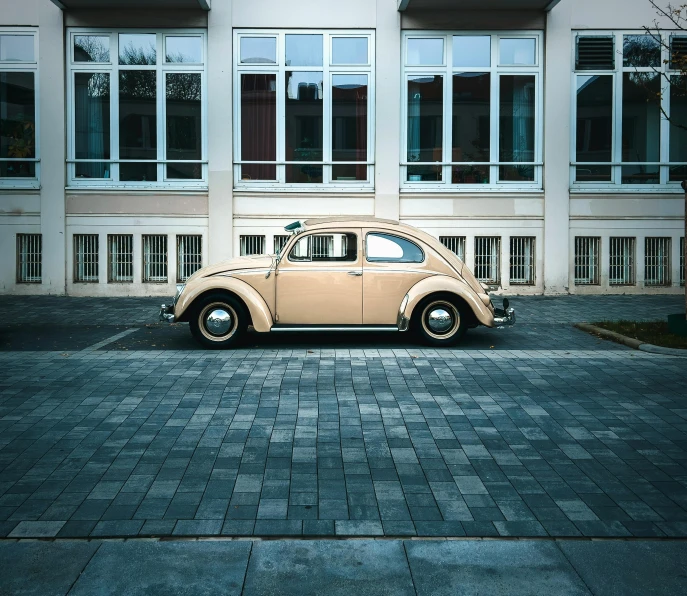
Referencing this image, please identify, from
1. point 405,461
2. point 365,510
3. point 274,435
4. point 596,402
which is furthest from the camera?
point 596,402

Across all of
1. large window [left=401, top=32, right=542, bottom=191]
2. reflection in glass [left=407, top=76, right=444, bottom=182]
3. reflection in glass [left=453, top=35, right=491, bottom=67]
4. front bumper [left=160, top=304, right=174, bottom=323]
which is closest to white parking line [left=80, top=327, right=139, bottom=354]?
front bumper [left=160, top=304, right=174, bottom=323]

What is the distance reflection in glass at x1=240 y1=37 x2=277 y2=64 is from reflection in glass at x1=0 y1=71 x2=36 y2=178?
461 centimetres

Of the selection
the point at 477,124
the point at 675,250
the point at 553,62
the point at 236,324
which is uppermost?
the point at 553,62

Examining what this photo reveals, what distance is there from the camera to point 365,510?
4977 mm

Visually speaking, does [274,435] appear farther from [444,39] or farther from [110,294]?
[444,39]

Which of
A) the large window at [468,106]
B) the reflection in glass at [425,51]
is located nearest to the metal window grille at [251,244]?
the large window at [468,106]

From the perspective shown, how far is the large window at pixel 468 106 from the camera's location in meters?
18.9

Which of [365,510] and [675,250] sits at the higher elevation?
[675,250]

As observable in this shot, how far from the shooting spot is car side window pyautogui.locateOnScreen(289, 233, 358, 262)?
11602mm

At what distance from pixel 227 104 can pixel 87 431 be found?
1296 centimetres

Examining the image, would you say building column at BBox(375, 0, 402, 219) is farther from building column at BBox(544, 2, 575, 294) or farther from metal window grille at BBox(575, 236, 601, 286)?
metal window grille at BBox(575, 236, 601, 286)

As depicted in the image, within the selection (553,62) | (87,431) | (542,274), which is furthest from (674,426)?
(553,62)

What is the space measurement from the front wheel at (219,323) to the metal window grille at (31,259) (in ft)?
28.4

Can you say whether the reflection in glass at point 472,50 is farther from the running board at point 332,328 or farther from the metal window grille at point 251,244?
the running board at point 332,328
